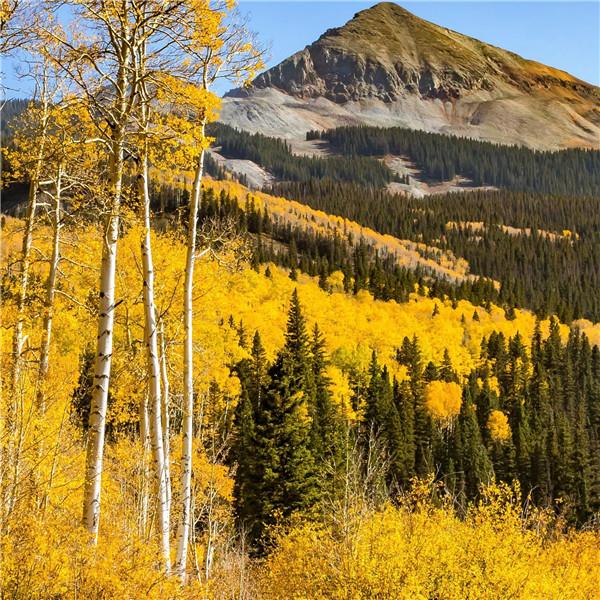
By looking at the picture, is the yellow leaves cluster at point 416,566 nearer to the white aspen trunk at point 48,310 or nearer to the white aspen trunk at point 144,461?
the white aspen trunk at point 144,461

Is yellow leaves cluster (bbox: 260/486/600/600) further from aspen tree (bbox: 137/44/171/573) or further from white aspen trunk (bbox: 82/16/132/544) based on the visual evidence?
white aspen trunk (bbox: 82/16/132/544)

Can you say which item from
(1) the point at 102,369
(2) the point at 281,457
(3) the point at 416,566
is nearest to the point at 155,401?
(1) the point at 102,369

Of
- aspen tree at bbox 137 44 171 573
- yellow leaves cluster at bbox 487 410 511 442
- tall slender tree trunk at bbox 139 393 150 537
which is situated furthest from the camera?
yellow leaves cluster at bbox 487 410 511 442

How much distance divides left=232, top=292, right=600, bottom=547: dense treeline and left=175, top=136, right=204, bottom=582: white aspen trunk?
6256 millimetres

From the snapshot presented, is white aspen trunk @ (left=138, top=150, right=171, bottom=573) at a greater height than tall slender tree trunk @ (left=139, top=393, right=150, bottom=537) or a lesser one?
greater

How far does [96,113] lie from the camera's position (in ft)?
33.9

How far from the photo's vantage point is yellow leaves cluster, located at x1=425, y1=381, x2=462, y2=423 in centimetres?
9181

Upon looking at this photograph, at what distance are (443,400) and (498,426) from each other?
8176 mm

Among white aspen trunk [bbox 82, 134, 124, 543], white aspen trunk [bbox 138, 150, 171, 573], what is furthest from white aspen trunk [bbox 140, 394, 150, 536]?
white aspen trunk [bbox 82, 134, 124, 543]

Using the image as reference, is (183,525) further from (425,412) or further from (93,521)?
(425,412)

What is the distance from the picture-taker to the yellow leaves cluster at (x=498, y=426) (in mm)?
87438

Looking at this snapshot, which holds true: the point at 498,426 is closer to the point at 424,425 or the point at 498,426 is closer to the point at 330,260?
the point at 424,425

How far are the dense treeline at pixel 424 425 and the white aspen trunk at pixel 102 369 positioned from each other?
905cm

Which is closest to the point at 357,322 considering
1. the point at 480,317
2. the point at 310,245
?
the point at 480,317
